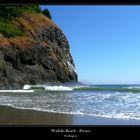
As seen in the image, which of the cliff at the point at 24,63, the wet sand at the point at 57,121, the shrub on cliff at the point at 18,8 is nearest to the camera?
the shrub on cliff at the point at 18,8

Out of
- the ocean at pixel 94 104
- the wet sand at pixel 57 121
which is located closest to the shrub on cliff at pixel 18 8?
the wet sand at pixel 57 121

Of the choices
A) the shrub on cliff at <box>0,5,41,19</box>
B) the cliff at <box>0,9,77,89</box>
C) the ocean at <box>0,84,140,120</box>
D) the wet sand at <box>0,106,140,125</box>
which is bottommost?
the wet sand at <box>0,106,140,125</box>

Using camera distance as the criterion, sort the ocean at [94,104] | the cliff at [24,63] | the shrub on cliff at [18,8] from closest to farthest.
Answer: the shrub on cliff at [18,8], the ocean at [94,104], the cliff at [24,63]

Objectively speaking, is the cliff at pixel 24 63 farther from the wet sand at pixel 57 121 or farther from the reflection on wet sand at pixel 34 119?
the wet sand at pixel 57 121

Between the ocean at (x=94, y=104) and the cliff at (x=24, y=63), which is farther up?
the cliff at (x=24, y=63)

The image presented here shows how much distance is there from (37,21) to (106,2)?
14195mm

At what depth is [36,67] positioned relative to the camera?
684 inches

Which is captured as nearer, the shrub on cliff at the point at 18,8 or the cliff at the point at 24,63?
the shrub on cliff at the point at 18,8

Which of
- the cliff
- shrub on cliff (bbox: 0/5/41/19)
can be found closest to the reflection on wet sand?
shrub on cliff (bbox: 0/5/41/19)

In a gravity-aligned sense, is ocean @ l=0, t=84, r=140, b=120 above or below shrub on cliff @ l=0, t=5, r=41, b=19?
below

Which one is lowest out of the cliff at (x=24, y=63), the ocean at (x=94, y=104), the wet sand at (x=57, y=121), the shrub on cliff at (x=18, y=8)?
the wet sand at (x=57, y=121)

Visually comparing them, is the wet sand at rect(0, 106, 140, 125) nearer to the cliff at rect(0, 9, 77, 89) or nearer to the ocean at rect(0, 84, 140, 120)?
the ocean at rect(0, 84, 140, 120)

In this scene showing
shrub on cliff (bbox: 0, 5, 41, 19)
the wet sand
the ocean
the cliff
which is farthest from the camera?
the cliff
